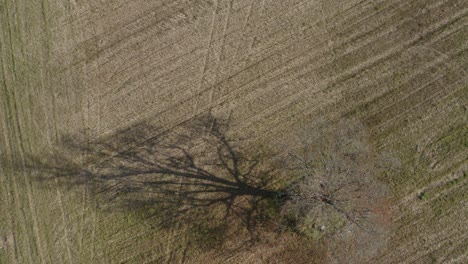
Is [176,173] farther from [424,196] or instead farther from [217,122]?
[424,196]

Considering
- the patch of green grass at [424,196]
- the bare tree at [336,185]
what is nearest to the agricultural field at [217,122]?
the patch of green grass at [424,196]

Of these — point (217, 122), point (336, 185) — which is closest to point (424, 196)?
point (336, 185)

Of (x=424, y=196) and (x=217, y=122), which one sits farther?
(x=217, y=122)

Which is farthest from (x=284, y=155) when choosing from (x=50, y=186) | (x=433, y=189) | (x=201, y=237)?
(x=50, y=186)

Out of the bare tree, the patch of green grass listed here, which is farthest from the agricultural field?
the bare tree

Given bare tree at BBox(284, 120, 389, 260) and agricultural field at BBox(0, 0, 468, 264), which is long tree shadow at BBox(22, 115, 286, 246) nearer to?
agricultural field at BBox(0, 0, 468, 264)

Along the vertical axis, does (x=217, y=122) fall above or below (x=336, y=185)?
above
